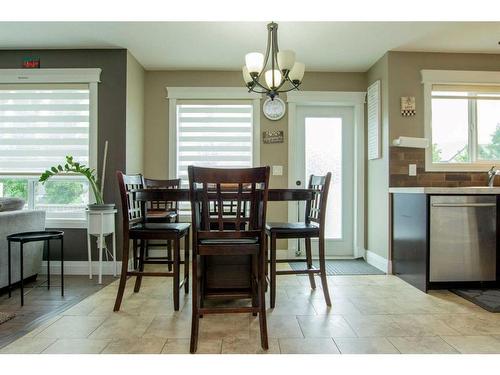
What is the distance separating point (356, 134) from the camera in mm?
4219

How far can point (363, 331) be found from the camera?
2.02m

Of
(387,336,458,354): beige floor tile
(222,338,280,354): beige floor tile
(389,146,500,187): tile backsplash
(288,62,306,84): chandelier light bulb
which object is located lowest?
(387,336,458,354): beige floor tile

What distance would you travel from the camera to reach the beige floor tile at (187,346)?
1.75 meters

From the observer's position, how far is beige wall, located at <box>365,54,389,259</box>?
3598 millimetres

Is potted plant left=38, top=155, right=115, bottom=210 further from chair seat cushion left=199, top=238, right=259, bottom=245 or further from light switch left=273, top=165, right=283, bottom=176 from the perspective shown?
light switch left=273, top=165, right=283, bottom=176

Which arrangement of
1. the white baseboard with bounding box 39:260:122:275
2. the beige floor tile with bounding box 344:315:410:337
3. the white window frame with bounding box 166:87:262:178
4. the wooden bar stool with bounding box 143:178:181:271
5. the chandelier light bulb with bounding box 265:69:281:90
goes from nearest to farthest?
the beige floor tile with bounding box 344:315:410:337 → the chandelier light bulb with bounding box 265:69:281:90 → the wooden bar stool with bounding box 143:178:181:271 → the white baseboard with bounding box 39:260:122:275 → the white window frame with bounding box 166:87:262:178

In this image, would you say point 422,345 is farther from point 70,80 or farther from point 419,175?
point 70,80

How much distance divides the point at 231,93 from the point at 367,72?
1.73m

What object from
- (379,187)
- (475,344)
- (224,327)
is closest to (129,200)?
(224,327)

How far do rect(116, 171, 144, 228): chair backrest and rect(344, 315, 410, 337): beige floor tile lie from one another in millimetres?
1686

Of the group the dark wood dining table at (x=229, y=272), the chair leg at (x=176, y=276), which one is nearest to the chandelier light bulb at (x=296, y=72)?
the dark wood dining table at (x=229, y=272)

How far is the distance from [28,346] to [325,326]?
1711 mm

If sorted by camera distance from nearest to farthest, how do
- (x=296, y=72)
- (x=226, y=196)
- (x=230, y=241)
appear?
1. (x=230, y=241)
2. (x=226, y=196)
3. (x=296, y=72)

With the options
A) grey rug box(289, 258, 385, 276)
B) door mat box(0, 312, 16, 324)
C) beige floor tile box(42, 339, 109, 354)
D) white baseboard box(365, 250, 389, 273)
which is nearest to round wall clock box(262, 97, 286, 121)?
grey rug box(289, 258, 385, 276)
